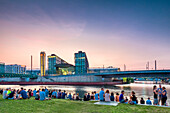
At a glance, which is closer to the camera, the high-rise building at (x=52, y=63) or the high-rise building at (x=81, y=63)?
the high-rise building at (x=81, y=63)

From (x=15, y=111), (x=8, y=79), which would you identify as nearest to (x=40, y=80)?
(x=8, y=79)

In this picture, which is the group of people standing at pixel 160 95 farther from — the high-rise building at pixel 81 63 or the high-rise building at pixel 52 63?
the high-rise building at pixel 52 63

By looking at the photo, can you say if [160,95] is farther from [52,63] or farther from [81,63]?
[52,63]

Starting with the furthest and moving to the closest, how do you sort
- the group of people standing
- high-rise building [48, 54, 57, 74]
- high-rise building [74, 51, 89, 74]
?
high-rise building [48, 54, 57, 74]
high-rise building [74, 51, 89, 74]
the group of people standing

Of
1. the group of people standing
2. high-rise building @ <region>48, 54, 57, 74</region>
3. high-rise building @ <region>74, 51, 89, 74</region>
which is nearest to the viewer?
the group of people standing

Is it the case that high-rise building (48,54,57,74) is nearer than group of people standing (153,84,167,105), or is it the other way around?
group of people standing (153,84,167,105)

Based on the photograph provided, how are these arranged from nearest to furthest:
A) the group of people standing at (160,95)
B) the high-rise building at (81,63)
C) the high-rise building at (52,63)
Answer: the group of people standing at (160,95)
the high-rise building at (81,63)
the high-rise building at (52,63)

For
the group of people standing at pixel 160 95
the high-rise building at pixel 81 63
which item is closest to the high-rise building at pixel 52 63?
the high-rise building at pixel 81 63

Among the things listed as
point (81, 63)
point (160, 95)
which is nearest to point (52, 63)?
point (81, 63)

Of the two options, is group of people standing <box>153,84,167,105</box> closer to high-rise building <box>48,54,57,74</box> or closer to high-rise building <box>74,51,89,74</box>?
high-rise building <box>74,51,89,74</box>

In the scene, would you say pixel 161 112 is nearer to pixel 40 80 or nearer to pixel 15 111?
pixel 15 111

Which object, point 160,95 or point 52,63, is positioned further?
point 52,63

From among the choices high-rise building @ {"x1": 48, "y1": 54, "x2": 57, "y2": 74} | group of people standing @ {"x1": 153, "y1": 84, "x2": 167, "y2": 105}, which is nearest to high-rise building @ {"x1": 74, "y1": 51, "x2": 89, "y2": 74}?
high-rise building @ {"x1": 48, "y1": 54, "x2": 57, "y2": 74}

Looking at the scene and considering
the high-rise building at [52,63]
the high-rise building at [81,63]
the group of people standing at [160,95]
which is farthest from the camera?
the high-rise building at [52,63]
